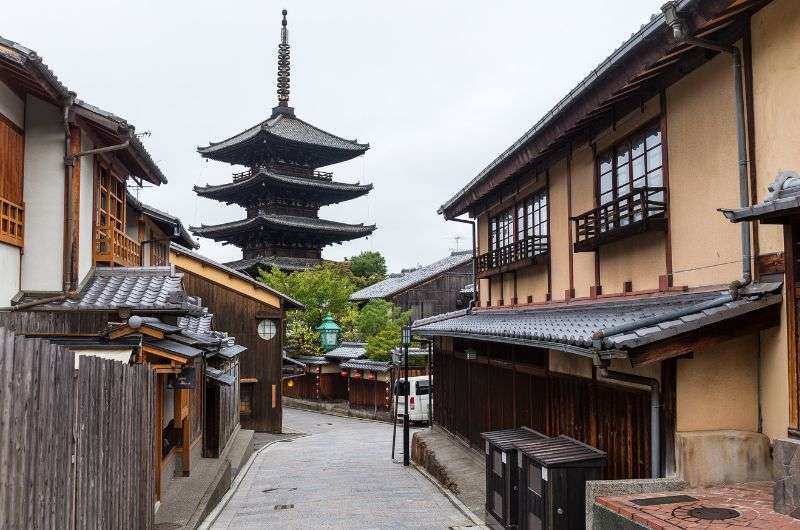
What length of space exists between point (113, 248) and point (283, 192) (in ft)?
119

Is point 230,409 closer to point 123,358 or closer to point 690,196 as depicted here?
point 123,358

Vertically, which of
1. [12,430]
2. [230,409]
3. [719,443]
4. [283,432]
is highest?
[12,430]

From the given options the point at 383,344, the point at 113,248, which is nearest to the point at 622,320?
the point at 113,248

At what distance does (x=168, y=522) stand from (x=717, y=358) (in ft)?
28.1

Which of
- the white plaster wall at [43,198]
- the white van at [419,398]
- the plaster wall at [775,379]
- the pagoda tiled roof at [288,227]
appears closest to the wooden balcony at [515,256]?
the plaster wall at [775,379]

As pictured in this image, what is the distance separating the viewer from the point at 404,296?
4606cm

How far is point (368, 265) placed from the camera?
68.1m

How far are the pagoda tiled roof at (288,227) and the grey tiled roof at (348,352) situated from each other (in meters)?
10.5

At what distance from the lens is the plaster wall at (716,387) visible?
7664mm

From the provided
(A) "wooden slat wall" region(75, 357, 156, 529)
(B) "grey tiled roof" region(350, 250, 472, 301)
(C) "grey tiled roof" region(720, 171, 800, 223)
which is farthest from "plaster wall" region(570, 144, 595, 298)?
(B) "grey tiled roof" region(350, 250, 472, 301)

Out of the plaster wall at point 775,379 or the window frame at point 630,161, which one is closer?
the plaster wall at point 775,379

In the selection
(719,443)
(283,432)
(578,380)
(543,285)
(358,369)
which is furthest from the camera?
(358,369)

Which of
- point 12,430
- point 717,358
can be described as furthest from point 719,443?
point 12,430

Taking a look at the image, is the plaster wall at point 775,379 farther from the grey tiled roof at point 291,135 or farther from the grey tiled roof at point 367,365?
the grey tiled roof at point 291,135
